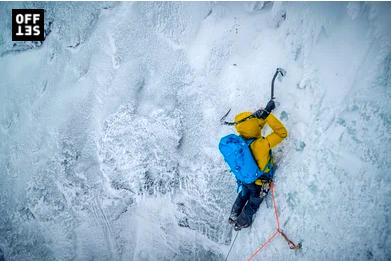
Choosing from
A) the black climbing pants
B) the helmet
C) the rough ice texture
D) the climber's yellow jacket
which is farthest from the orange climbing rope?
the helmet

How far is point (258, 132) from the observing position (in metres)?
3.56

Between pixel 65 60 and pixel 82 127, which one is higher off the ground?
pixel 65 60

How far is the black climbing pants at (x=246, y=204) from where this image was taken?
13.1 ft

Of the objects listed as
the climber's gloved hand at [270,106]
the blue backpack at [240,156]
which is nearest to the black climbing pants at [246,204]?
the blue backpack at [240,156]

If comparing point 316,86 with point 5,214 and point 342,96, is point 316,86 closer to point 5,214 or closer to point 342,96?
point 342,96

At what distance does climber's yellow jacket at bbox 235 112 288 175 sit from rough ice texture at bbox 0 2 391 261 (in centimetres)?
48

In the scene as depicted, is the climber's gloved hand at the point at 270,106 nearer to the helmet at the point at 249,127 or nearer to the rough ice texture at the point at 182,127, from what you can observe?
the helmet at the point at 249,127

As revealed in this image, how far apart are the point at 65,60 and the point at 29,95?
98cm

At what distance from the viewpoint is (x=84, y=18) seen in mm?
5262

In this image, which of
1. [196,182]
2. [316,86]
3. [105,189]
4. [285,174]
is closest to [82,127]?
[105,189]

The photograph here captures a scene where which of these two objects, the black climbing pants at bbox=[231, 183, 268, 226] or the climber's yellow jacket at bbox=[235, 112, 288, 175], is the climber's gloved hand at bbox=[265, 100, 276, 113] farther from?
the black climbing pants at bbox=[231, 183, 268, 226]
